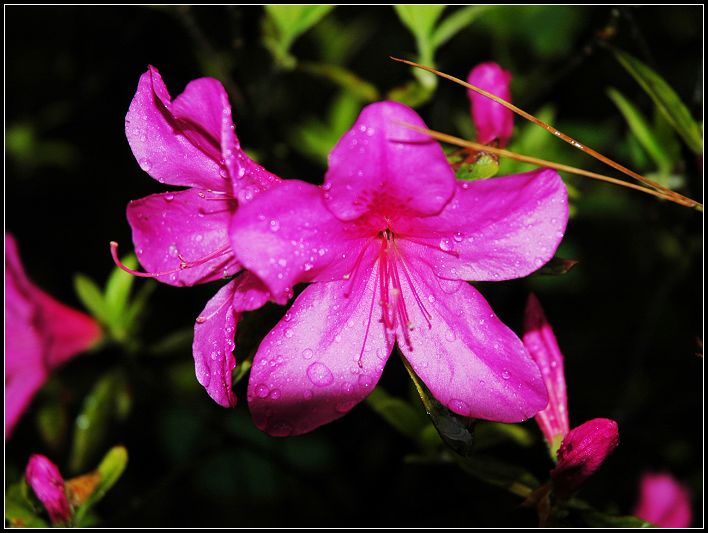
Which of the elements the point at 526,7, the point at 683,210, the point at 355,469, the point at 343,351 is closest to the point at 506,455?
the point at 355,469

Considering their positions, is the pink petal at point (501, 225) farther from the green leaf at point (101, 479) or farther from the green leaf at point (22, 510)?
the green leaf at point (22, 510)

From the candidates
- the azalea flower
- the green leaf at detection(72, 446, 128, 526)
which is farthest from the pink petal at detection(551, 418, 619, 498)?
the green leaf at detection(72, 446, 128, 526)

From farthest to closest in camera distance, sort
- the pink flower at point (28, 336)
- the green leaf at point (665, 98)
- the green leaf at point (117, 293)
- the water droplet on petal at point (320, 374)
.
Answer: the green leaf at point (117, 293)
the pink flower at point (28, 336)
the green leaf at point (665, 98)
the water droplet on petal at point (320, 374)

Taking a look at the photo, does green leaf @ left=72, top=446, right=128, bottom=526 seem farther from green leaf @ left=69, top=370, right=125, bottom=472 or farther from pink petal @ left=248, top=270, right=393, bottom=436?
pink petal @ left=248, top=270, right=393, bottom=436

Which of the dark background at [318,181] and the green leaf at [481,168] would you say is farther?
the dark background at [318,181]

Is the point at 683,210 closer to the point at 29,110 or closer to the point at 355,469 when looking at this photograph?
the point at 355,469

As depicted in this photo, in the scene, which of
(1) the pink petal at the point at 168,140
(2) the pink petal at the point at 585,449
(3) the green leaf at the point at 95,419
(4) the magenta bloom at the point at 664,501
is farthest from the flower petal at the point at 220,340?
(4) the magenta bloom at the point at 664,501
